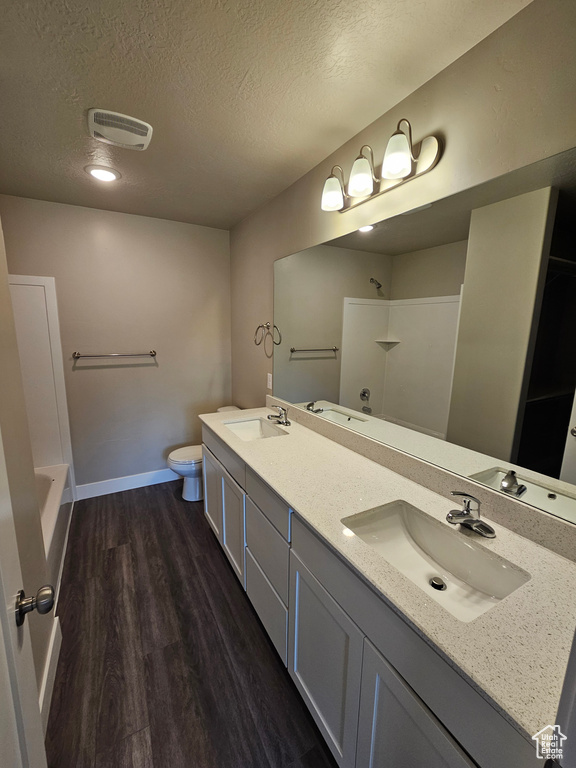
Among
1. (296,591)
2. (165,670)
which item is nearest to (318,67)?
(296,591)

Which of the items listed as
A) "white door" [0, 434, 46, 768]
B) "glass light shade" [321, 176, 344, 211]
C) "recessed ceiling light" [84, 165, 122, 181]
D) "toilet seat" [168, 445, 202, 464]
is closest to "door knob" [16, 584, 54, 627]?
"white door" [0, 434, 46, 768]

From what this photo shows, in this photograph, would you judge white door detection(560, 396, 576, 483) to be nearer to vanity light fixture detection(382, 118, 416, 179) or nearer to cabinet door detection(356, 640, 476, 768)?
cabinet door detection(356, 640, 476, 768)

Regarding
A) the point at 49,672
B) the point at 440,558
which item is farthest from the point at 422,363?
the point at 49,672

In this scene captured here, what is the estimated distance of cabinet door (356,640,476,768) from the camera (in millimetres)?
668

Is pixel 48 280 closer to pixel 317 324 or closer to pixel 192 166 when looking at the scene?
pixel 192 166

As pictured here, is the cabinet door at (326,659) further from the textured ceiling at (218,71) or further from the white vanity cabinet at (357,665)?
the textured ceiling at (218,71)

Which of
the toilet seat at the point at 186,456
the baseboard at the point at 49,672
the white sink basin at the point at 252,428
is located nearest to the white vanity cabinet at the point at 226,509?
the white sink basin at the point at 252,428

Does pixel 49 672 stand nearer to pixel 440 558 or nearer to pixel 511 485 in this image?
pixel 440 558

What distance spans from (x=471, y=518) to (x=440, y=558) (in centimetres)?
17

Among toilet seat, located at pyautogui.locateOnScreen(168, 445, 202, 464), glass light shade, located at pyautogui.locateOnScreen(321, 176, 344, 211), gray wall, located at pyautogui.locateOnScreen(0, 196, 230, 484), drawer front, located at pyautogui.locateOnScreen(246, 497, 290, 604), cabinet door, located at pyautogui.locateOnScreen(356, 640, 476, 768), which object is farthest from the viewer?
toilet seat, located at pyautogui.locateOnScreen(168, 445, 202, 464)

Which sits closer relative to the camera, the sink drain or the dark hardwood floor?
the sink drain

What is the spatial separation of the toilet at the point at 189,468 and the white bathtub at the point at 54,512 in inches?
30.4

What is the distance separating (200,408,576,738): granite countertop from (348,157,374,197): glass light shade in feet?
4.17

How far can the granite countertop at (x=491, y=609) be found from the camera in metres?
0.59
